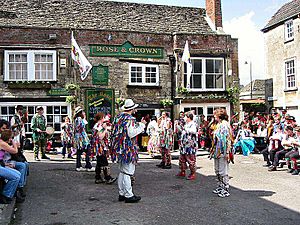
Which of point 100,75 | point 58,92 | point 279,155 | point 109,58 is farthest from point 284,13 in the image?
point 279,155

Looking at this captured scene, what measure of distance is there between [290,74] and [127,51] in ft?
37.8

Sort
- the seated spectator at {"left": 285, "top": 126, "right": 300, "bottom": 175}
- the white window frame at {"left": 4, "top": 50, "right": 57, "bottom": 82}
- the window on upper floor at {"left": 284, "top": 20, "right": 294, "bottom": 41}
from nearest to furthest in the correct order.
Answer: the seated spectator at {"left": 285, "top": 126, "right": 300, "bottom": 175}
the white window frame at {"left": 4, "top": 50, "right": 57, "bottom": 82}
the window on upper floor at {"left": 284, "top": 20, "right": 294, "bottom": 41}

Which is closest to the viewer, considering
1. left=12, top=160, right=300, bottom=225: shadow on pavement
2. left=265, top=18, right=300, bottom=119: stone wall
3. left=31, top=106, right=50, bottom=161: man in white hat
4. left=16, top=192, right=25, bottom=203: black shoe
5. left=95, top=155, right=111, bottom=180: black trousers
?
left=12, top=160, right=300, bottom=225: shadow on pavement

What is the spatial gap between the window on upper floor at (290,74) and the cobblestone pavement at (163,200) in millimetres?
14845

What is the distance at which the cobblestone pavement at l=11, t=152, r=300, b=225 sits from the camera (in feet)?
20.4

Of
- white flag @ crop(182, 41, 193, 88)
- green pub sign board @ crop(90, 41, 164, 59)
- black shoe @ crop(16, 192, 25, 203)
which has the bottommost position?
black shoe @ crop(16, 192, 25, 203)

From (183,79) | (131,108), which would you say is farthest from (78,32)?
(131,108)

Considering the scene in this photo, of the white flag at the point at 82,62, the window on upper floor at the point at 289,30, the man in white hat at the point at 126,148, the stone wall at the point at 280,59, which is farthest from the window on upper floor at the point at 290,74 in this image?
the man in white hat at the point at 126,148

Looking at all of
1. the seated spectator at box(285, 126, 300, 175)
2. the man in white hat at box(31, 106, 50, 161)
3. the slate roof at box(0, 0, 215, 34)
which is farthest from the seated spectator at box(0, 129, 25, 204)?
the slate roof at box(0, 0, 215, 34)

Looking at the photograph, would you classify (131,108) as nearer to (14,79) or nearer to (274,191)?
(274,191)

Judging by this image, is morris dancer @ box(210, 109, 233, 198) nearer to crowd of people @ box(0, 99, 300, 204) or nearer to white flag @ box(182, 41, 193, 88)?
crowd of people @ box(0, 99, 300, 204)

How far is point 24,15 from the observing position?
Answer: 1995 centimetres

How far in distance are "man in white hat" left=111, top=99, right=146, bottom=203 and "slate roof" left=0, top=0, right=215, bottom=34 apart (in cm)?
1277

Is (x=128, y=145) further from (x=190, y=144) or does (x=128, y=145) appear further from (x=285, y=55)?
(x=285, y=55)
